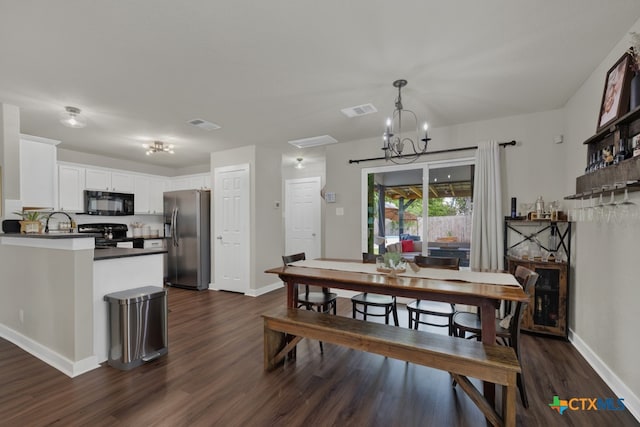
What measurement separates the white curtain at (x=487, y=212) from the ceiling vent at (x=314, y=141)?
2.12m

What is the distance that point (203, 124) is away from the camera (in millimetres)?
3838

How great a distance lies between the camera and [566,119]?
324 centimetres

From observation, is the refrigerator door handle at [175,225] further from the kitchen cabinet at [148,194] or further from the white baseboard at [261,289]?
the white baseboard at [261,289]

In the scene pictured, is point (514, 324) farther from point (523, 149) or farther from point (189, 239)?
point (189, 239)

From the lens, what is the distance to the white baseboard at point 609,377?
189 centimetres

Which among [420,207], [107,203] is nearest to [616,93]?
[420,207]

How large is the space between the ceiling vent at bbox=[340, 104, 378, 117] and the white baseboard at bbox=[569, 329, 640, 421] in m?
3.08

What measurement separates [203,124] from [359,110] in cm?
205

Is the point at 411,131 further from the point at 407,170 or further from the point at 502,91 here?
the point at 502,91

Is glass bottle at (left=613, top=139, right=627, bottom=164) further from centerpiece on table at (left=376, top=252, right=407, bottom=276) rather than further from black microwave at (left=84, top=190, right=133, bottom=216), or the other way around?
black microwave at (left=84, top=190, right=133, bottom=216)

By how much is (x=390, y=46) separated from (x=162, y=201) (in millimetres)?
5834

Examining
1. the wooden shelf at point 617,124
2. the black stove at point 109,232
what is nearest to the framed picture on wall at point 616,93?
the wooden shelf at point 617,124

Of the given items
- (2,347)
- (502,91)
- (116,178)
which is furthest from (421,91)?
(116,178)

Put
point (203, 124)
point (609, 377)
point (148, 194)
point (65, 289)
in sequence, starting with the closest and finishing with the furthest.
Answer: point (609, 377), point (65, 289), point (203, 124), point (148, 194)
